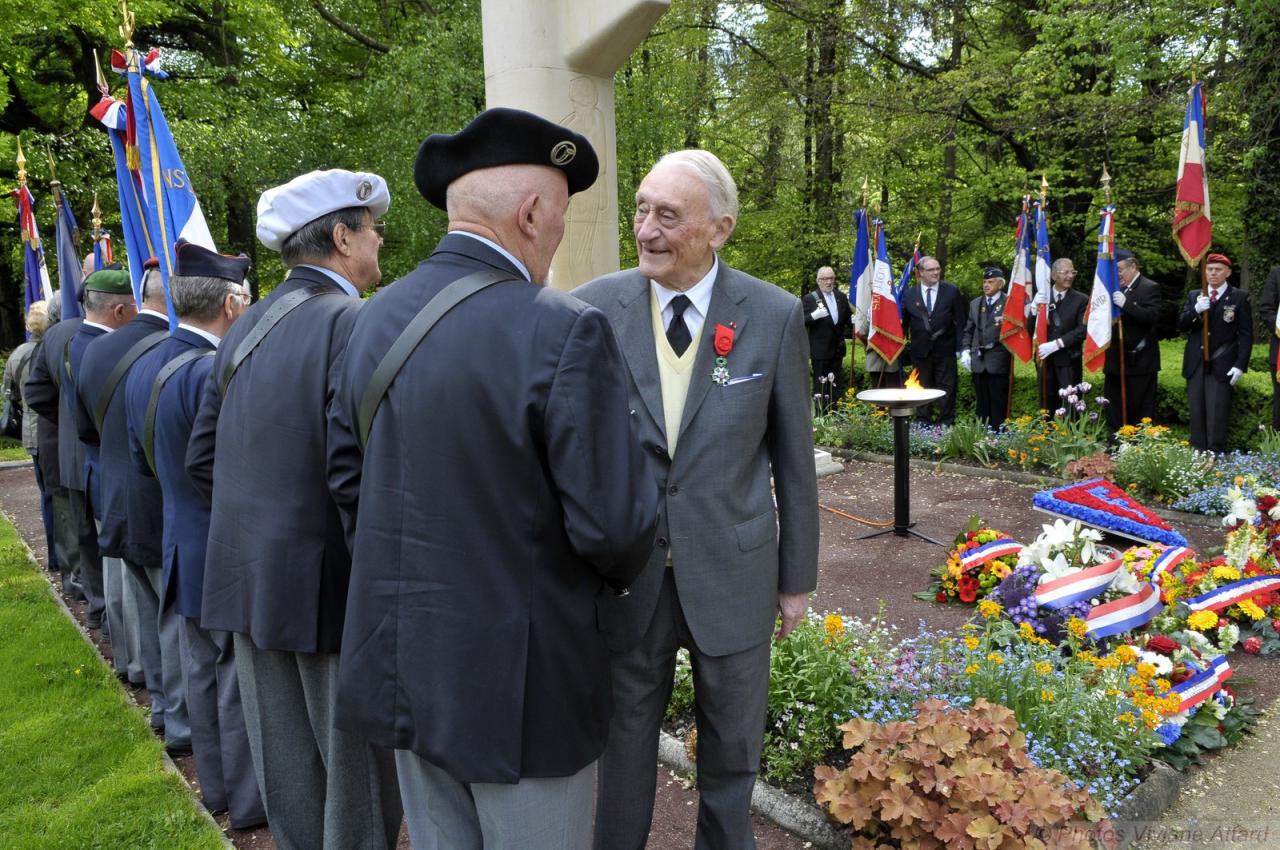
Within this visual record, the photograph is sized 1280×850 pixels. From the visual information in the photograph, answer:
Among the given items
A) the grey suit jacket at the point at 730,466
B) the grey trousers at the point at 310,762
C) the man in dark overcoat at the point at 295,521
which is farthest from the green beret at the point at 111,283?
the grey suit jacket at the point at 730,466

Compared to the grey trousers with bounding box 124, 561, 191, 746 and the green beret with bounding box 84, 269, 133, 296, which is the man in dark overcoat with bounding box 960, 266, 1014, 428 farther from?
the grey trousers with bounding box 124, 561, 191, 746

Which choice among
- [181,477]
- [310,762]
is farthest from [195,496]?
[310,762]

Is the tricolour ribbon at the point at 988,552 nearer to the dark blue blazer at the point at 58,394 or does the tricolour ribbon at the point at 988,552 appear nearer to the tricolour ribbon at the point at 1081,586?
the tricolour ribbon at the point at 1081,586

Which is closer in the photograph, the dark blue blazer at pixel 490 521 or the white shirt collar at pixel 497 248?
the dark blue blazer at pixel 490 521

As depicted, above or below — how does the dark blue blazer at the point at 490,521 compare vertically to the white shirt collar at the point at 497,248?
below

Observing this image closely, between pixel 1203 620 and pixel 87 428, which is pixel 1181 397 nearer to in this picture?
pixel 1203 620

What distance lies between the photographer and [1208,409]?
8883 millimetres

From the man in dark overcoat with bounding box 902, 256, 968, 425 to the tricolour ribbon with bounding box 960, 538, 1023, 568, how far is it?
585cm

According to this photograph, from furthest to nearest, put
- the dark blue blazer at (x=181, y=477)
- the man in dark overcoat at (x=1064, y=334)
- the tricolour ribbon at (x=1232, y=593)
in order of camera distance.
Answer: the man in dark overcoat at (x=1064, y=334) → the tricolour ribbon at (x=1232, y=593) → the dark blue blazer at (x=181, y=477)

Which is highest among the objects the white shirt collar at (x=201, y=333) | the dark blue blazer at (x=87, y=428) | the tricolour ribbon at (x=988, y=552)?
the white shirt collar at (x=201, y=333)

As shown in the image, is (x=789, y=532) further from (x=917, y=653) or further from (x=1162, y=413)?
(x=1162, y=413)

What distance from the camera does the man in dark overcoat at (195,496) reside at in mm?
3178

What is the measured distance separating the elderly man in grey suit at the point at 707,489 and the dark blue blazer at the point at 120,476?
2.46 meters

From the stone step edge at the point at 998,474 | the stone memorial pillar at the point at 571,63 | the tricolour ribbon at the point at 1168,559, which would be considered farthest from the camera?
the stone step edge at the point at 998,474
